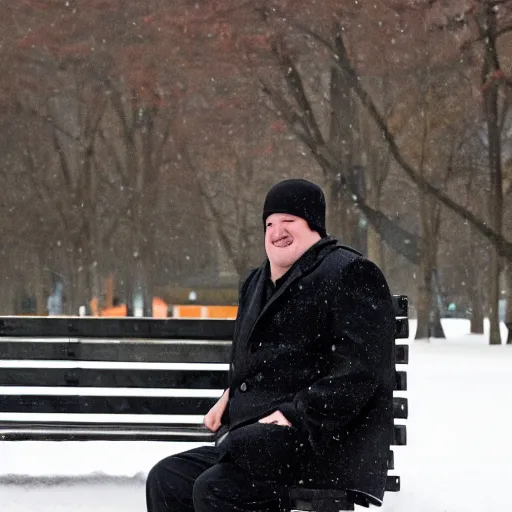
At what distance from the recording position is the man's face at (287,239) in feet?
12.1

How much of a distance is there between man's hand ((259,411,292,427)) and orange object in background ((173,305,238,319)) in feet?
90.2

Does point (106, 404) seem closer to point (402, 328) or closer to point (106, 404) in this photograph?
point (106, 404)

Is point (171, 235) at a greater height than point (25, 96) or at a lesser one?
lesser

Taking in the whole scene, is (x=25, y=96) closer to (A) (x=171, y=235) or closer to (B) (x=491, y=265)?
(A) (x=171, y=235)

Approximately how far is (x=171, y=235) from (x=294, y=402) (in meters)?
26.6

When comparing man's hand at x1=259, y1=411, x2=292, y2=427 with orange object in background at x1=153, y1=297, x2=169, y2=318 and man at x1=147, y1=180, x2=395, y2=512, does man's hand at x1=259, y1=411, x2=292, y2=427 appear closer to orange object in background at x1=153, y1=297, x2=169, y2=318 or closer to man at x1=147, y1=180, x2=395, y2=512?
man at x1=147, y1=180, x2=395, y2=512

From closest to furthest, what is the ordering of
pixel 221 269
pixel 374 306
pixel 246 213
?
pixel 374 306, pixel 246 213, pixel 221 269

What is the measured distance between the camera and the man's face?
12.1ft

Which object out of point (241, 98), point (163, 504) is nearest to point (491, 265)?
point (241, 98)

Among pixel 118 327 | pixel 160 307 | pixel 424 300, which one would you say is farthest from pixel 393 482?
pixel 160 307

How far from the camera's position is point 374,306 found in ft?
11.3

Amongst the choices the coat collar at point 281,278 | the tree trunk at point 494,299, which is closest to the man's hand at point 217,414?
the coat collar at point 281,278

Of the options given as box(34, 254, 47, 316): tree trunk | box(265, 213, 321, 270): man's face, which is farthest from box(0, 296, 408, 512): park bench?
box(34, 254, 47, 316): tree trunk

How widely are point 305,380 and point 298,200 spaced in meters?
0.60
